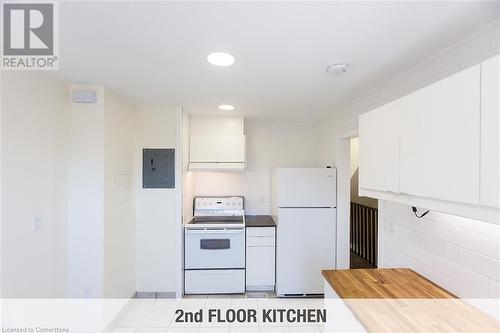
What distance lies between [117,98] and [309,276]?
9.89 feet

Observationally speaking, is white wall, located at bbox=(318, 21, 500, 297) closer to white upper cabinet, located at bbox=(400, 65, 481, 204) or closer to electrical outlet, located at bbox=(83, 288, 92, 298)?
white upper cabinet, located at bbox=(400, 65, 481, 204)

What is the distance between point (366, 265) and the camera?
4020 mm

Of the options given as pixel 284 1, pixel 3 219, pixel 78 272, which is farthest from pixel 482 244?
pixel 78 272

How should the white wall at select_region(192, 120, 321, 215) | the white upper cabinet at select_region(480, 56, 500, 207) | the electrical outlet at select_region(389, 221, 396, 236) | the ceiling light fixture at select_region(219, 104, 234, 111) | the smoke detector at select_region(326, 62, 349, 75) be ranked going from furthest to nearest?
the white wall at select_region(192, 120, 321, 215) < the ceiling light fixture at select_region(219, 104, 234, 111) < the electrical outlet at select_region(389, 221, 396, 236) < the smoke detector at select_region(326, 62, 349, 75) < the white upper cabinet at select_region(480, 56, 500, 207)

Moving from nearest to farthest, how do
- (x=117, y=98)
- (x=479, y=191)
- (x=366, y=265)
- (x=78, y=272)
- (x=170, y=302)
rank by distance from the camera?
(x=479, y=191) → (x=78, y=272) → (x=117, y=98) → (x=170, y=302) → (x=366, y=265)

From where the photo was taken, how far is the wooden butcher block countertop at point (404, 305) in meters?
1.27

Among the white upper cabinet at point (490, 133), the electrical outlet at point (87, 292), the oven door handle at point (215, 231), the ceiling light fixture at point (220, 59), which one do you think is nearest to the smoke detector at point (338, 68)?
the ceiling light fixture at point (220, 59)

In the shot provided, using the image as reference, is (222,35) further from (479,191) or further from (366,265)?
(366,265)

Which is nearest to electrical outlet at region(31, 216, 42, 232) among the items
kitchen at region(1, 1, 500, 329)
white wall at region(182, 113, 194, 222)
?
kitchen at region(1, 1, 500, 329)

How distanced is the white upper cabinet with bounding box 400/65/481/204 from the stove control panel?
2727 mm

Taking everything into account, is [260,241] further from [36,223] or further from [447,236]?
[36,223]

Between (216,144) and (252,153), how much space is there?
69cm

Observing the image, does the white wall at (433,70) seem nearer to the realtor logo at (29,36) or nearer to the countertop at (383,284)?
the countertop at (383,284)

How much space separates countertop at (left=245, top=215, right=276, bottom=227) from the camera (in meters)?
3.44
